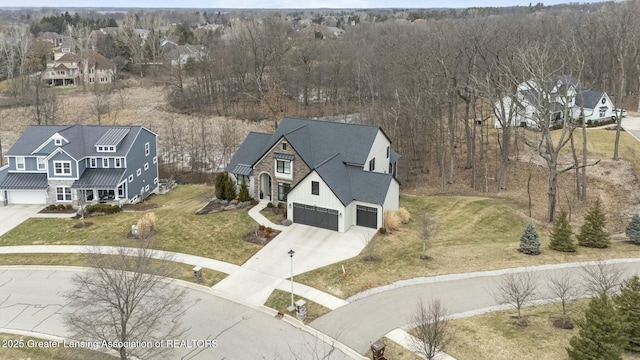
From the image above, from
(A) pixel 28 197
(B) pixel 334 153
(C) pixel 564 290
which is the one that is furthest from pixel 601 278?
(A) pixel 28 197

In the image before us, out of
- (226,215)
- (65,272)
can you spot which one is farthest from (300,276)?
(65,272)

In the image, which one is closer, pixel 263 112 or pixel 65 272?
pixel 65 272

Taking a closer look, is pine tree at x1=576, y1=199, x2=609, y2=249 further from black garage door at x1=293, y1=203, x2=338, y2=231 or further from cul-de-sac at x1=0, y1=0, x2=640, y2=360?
black garage door at x1=293, y1=203, x2=338, y2=231

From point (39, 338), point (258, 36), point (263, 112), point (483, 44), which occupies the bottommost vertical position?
point (39, 338)

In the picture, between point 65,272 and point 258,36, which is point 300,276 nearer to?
point 65,272

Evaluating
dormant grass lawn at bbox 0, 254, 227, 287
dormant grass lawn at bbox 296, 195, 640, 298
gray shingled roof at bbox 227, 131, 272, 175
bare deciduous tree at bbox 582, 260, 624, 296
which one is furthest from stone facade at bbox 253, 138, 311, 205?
bare deciduous tree at bbox 582, 260, 624, 296

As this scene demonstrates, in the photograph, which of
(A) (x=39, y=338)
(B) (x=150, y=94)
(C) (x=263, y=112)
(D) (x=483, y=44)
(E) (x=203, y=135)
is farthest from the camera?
(B) (x=150, y=94)

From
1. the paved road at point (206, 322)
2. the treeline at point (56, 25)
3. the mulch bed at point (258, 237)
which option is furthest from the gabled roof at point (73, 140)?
the treeline at point (56, 25)

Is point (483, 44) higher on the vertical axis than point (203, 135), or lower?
higher
